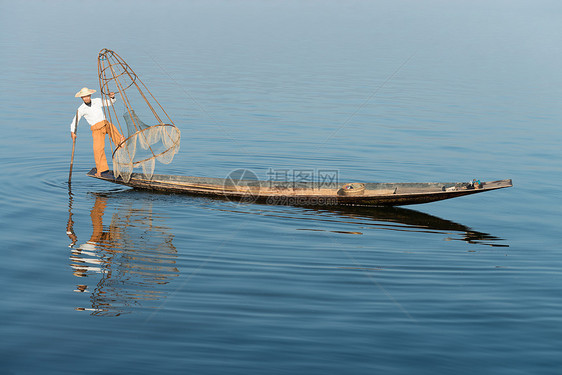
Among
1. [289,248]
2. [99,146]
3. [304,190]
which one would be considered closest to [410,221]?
[304,190]

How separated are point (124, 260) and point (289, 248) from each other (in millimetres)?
2092

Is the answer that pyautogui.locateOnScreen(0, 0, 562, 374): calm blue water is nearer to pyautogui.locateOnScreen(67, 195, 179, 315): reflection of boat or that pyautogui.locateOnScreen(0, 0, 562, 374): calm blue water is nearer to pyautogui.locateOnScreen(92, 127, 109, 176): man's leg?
pyautogui.locateOnScreen(67, 195, 179, 315): reflection of boat

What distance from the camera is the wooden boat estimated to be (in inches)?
376

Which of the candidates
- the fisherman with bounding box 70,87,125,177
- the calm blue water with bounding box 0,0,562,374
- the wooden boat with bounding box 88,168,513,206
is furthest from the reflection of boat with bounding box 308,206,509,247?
the fisherman with bounding box 70,87,125,177

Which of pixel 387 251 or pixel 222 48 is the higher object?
pixel 222 48

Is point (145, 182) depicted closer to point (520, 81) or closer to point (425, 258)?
point (425, 258)

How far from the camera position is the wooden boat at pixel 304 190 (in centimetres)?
956

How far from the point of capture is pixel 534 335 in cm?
566

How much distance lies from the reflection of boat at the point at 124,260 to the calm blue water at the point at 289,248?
1.3 inches

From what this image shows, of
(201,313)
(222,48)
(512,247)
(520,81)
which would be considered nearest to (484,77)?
(520,81)

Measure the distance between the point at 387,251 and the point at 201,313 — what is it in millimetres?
3020

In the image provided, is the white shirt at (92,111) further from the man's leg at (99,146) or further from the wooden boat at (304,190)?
the wooden boat at (304,190)

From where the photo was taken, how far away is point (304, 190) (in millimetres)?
10000

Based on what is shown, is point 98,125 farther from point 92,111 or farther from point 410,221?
point 410,221
